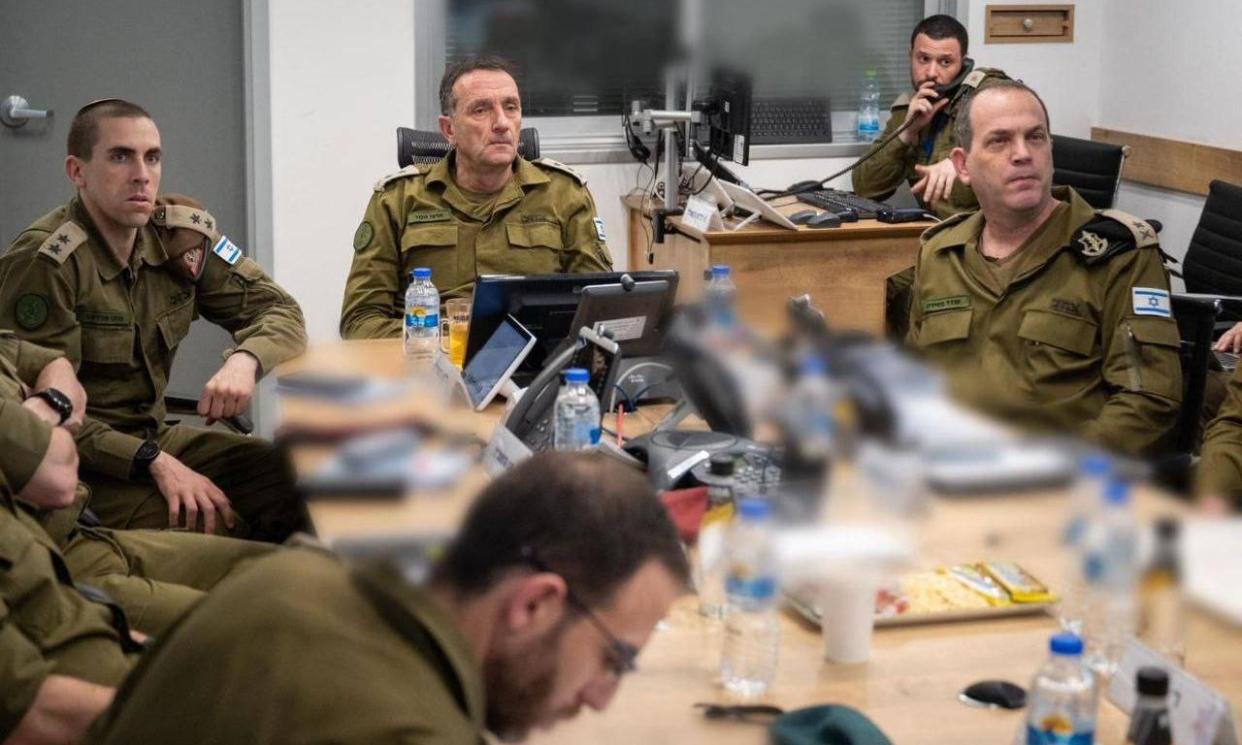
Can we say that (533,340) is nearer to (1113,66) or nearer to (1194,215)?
(1194,215)

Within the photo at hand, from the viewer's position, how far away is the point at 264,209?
189 inches

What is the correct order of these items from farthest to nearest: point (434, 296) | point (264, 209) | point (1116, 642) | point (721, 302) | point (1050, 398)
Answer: point (264, 209) < point (434, 296) < point (1116, 642) < point (721, 302) < point (1050, 398)

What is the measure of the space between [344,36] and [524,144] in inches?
39.7

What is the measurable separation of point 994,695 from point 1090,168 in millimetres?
3414

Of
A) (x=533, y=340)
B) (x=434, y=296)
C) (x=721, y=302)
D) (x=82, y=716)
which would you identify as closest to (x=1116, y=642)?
(x=721, y=302)

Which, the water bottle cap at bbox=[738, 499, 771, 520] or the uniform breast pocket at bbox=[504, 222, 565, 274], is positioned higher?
the uniform breast pocket at bbox=[504, 222, 565, 274]

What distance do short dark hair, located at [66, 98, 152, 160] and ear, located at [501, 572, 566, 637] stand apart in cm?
240

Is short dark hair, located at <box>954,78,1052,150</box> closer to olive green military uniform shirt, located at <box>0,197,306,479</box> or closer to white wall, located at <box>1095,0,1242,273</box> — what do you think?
olive green military uniform shirt, located at <box>0,197,306,479</box>

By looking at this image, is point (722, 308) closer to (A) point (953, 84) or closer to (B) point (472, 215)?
(B) point (472, 215)

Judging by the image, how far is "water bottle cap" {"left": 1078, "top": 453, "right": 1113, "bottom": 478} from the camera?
573mm

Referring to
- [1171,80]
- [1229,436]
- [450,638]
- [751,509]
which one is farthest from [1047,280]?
[1171,80]

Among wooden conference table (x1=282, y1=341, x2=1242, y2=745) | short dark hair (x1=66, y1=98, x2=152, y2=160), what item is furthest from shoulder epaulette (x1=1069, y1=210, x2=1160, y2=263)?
short dark hair (x1=66, y1=98, x2=152, y2=160)

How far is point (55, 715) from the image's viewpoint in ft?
5.96

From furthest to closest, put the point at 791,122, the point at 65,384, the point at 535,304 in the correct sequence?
the point at 791,122 → the point at 535,304 → the point at 65,384
